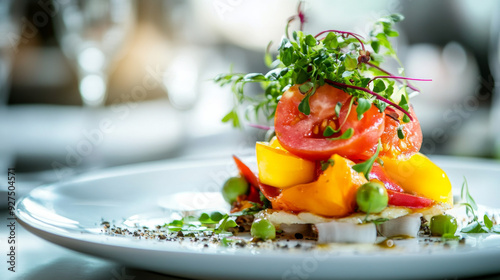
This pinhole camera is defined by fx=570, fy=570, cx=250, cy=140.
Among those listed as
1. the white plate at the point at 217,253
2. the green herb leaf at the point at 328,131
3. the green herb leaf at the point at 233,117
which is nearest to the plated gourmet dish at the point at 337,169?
the green herb leaf at the point at 328,131

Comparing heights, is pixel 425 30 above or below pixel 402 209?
above

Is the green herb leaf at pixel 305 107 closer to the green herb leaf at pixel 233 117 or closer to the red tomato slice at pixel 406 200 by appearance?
the red tomato slice at pixel 406 200

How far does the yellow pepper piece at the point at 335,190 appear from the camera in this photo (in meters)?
1.38

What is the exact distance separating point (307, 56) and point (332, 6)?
4.99 m

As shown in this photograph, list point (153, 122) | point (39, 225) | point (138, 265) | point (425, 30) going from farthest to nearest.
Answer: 1. point (425, 30)
2. point (153, 122)
3. point (39, 225)
4. point (138, 265)

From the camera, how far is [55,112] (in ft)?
19.5

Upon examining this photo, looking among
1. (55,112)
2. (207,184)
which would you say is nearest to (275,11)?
(55,112)

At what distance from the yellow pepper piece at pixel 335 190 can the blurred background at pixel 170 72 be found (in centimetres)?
127

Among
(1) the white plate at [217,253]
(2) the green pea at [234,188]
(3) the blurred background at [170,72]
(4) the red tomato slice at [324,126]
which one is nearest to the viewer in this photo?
(1) the white plate at [217,253]

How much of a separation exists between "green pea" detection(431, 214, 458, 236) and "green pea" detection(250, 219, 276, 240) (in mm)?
408

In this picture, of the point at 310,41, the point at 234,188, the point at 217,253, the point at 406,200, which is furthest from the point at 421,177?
the point at 217,253

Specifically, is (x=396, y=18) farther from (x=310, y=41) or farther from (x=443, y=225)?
(x=443, y=225)

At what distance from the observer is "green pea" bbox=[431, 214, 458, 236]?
4.59ft

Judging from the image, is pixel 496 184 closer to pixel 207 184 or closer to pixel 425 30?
pixel 207 184
